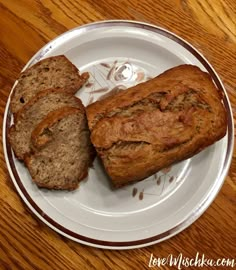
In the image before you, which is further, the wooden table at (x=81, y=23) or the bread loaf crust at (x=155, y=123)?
the wooden table at (x=81, y=23)

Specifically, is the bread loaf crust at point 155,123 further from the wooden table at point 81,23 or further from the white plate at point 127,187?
the wooden table at point 81,23

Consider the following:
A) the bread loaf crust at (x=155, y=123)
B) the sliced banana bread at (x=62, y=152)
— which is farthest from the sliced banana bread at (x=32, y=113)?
the bread loaf crust at (x=155, y=123)

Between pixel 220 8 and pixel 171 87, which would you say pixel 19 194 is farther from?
pixel 220 8

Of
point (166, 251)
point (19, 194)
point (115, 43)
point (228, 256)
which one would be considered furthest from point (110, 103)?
point (228, 256)

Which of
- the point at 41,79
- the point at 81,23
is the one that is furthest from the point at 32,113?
the point at 81,23

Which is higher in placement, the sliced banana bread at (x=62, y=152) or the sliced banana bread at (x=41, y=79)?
the sliced banana bread at (x=41, y=79)

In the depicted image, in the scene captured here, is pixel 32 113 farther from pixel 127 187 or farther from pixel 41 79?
pixel 127 187

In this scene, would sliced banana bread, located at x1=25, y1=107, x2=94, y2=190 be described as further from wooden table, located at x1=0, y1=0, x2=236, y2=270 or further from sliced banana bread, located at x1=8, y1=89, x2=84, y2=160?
wooden table, located at x1=0, y1=0, x2=236, y2=270
